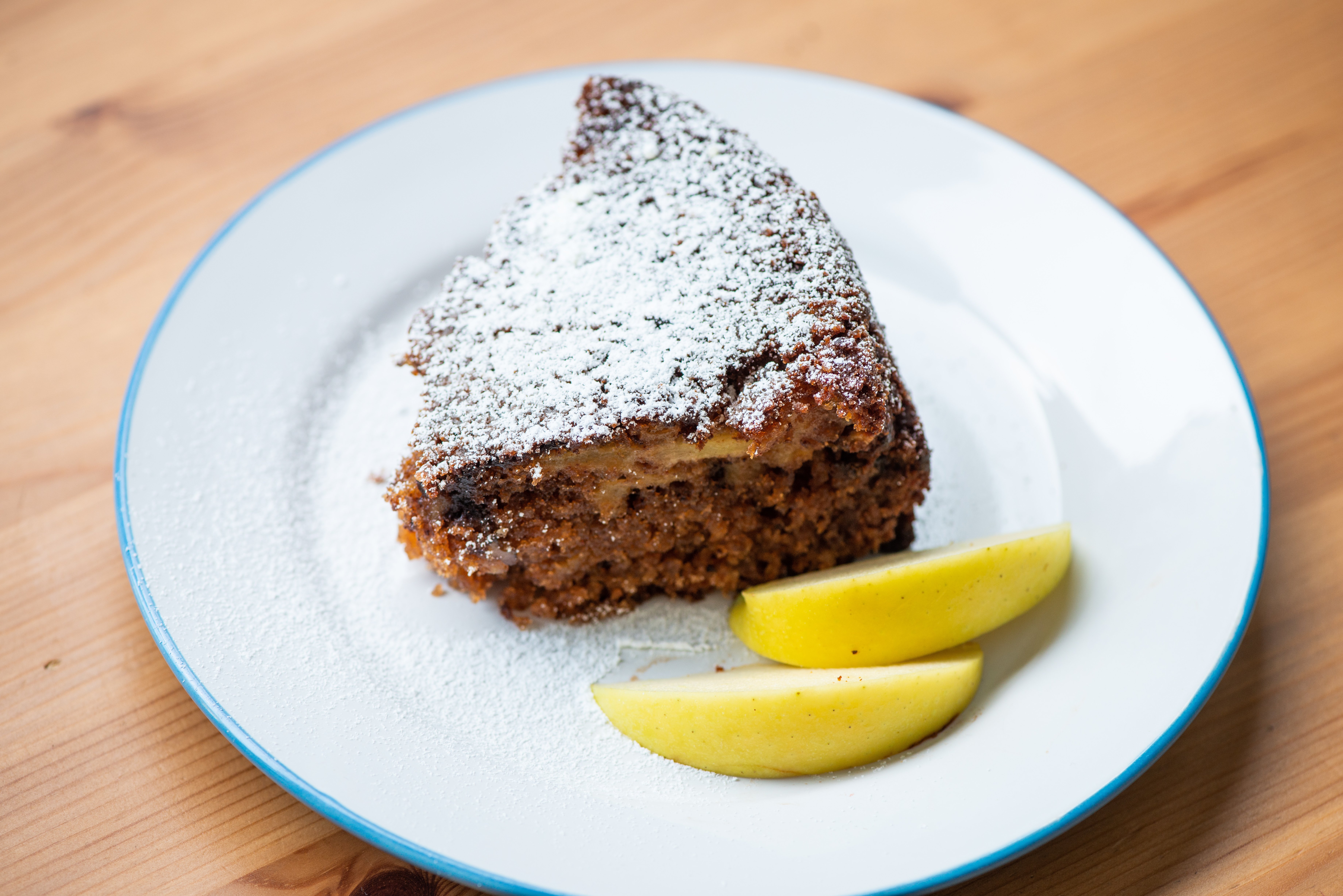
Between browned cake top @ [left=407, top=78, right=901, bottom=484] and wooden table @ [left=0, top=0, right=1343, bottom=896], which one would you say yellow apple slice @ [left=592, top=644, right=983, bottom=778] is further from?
browned cake top @ [left=407, top=78, right=901, bottom=484]

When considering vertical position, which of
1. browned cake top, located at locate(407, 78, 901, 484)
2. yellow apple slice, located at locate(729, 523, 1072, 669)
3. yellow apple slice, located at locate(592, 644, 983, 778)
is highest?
browned cake top, located at locate(407, 78, 901, 484)

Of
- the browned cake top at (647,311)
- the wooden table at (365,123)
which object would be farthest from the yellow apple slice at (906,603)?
the wooden table at (365,123)

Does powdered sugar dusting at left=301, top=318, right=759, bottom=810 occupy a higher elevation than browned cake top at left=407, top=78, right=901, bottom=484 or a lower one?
lower

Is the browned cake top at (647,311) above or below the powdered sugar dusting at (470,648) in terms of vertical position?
above

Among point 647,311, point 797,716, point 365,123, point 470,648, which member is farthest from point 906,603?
point 365,123

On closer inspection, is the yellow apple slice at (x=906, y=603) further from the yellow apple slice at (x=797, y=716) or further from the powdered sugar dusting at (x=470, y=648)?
the powdered sugar dusting at (x=470, y=648)

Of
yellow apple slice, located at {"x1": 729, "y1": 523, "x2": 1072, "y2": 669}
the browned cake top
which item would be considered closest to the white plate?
yellow apple slice, located at {"x1": 729, "y1": 523, "x2": 1072, "y2": 669}
